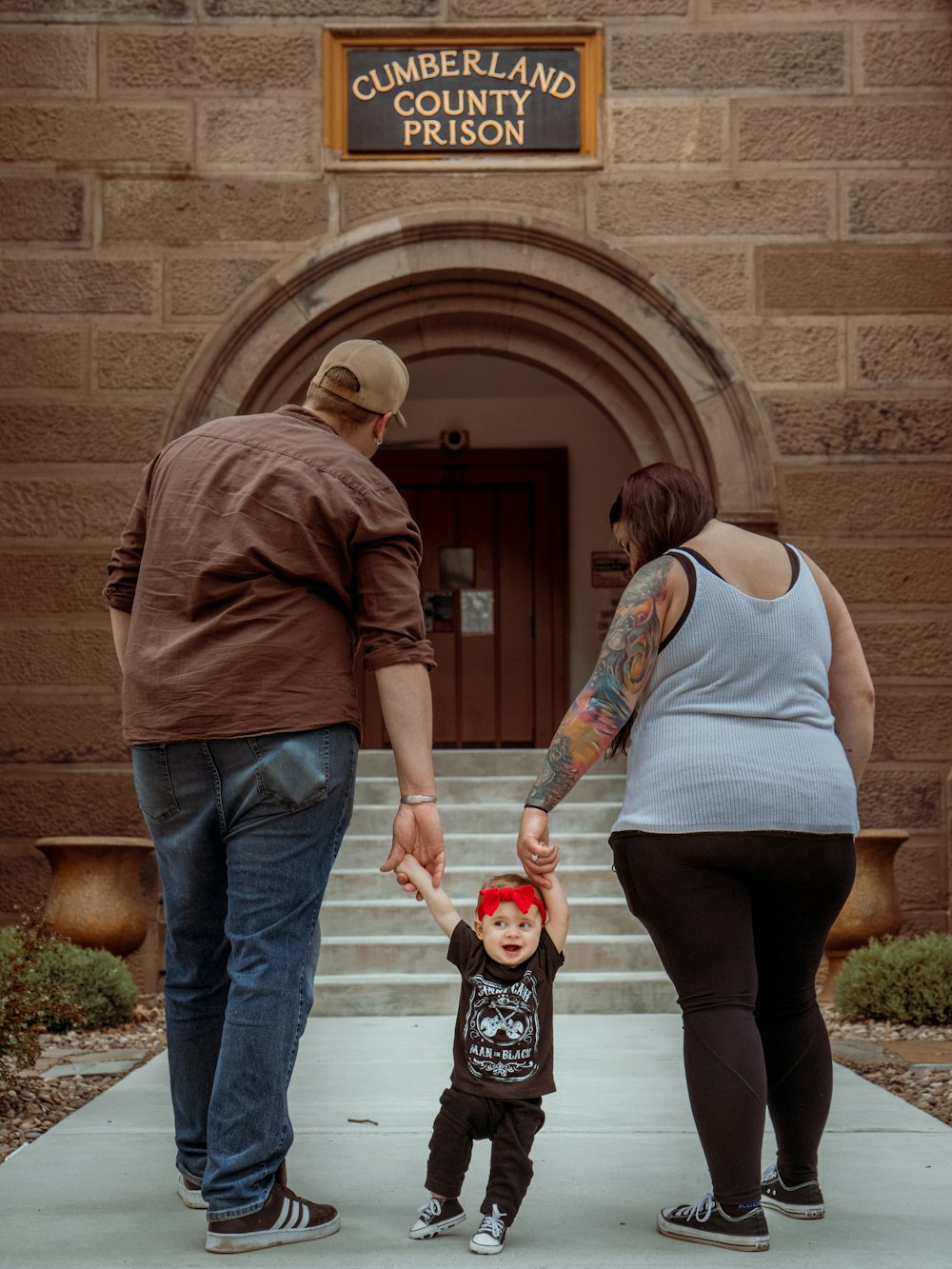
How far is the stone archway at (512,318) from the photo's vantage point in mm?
6656

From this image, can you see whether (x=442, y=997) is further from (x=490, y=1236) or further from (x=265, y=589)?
(x=265, y=589)

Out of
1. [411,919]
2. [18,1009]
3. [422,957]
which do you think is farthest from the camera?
[411,919]

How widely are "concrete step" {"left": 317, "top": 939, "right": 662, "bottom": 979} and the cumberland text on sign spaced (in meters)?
3.50

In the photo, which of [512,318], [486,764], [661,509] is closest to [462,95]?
[512,318]

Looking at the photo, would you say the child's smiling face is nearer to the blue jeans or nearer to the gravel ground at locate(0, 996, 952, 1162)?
the blue jeans

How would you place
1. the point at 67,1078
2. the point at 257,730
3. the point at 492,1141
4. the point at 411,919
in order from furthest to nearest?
the point at 411,919 < the point at 67,1078 < the point at 492,1141 < the point at 257,730

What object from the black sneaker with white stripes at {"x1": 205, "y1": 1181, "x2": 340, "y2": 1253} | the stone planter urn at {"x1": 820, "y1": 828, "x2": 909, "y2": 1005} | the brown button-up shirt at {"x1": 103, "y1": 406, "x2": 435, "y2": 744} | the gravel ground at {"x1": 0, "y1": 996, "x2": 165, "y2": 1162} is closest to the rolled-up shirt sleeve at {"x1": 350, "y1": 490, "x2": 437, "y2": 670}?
the brown button-up shirt at {"x1": 103, "y1": 406, "x2": 435, "y2": 744}

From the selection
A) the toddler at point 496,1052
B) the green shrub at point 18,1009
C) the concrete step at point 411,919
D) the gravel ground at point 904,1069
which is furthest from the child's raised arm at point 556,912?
the concrete step at point 411,919

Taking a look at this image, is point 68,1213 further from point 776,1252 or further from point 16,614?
point 16,614

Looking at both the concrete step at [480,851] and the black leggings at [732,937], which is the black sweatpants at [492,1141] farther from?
the concrete step at [480,851]

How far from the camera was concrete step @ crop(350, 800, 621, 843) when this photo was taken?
6.83 meters

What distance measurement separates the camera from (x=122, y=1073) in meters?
4.52

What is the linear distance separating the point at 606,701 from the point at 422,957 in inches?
141

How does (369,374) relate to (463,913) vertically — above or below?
above
